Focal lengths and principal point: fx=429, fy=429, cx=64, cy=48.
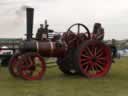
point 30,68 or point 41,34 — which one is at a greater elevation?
point 41,34

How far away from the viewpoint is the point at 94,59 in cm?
1491

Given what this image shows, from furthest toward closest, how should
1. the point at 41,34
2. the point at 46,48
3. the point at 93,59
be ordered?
the point at 93,59 → the point at 41,34 → the point at 46,48

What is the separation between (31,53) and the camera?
13.8 metres

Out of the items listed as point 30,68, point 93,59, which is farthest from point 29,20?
point 93,59

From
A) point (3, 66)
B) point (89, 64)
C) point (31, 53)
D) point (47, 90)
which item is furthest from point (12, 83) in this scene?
point (3, 66)

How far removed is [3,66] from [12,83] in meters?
9.83

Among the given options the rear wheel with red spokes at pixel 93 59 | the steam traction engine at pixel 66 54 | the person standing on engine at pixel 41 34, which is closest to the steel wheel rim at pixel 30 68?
the steam traction engine at pixel 66 54

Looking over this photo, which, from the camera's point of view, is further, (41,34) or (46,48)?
(41,34)

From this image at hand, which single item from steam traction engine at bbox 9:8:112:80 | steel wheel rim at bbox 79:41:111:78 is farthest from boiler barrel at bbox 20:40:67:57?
steel wheel rim at bbox 79:41:111:78

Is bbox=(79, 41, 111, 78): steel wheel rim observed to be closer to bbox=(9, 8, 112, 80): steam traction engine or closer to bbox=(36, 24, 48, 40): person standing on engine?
bbox=(9, 8, 112, 80): steam traction engine

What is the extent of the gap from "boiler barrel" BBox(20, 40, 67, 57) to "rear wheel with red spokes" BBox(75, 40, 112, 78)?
0.60m

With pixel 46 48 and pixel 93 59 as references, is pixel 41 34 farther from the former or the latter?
pixel 93 59

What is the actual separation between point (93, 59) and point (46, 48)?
179cm

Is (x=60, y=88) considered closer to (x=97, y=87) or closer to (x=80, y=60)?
(x=97, y=87)
